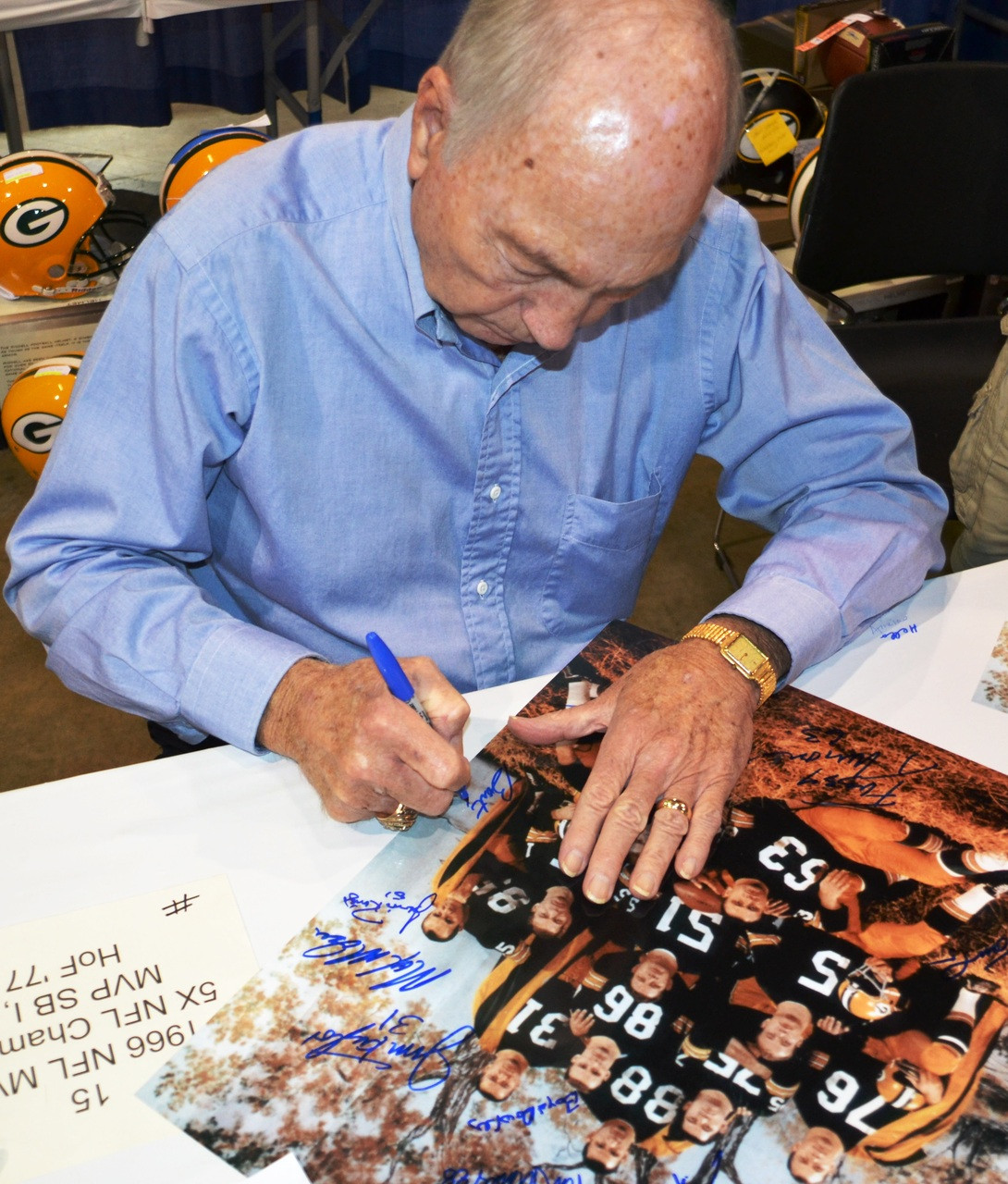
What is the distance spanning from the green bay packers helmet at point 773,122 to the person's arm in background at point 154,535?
2.40 metres

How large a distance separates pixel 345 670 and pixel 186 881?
21 cm

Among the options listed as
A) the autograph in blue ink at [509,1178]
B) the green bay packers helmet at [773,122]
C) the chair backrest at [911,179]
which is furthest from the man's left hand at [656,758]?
the green bay packers helmet at [773,122]

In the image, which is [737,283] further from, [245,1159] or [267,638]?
[245,1159]

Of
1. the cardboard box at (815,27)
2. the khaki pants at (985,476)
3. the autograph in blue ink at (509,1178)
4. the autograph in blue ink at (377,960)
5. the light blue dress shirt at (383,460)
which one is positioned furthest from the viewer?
the cardboard box at (815,27)

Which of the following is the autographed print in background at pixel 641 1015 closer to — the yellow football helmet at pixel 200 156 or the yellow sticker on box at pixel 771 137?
the yellow football helmet at pixel 200 156

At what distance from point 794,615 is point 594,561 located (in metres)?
0.25

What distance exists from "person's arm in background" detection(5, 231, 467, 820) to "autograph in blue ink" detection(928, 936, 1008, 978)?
1.35 feet

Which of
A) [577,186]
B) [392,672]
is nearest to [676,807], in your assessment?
[392,672]

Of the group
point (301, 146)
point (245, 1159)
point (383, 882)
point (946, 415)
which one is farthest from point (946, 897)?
point (946, 415)

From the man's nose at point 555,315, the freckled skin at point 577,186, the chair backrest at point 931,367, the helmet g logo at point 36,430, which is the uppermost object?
the freckled skin at point 577,186

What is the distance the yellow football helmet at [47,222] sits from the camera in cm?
272

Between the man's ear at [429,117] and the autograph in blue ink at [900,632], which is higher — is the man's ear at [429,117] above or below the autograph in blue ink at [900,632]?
above

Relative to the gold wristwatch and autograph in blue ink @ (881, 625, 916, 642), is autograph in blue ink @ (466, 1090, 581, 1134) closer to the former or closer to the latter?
the gold wristwatch

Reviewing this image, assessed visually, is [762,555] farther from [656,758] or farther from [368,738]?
[368,738]
